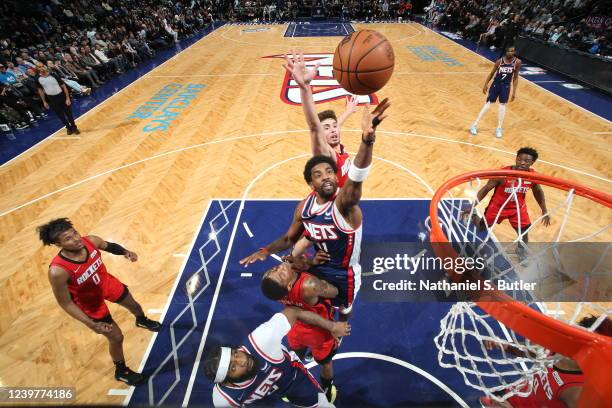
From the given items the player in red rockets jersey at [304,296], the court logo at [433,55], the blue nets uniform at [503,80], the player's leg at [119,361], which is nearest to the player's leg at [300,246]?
the player in red rockets jersey at [304,296]

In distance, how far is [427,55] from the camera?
15.0 m

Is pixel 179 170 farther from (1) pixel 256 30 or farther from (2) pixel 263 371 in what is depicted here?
(1) pixel 256 30

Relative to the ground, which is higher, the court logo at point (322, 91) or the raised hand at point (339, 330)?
the raised hand at point (339, 330)

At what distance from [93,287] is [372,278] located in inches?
124

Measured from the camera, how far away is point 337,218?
2650 mm

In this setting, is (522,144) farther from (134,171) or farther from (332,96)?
(134,171)

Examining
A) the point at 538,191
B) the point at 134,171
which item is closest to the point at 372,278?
the point at 538,191

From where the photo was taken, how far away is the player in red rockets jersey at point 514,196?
13.2ft

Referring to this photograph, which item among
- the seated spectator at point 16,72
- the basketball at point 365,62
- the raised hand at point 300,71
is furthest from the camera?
the seated spectator at point 16,72

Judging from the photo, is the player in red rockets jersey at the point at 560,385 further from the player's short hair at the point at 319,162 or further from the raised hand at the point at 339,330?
the player's short hair at the point at 319,162

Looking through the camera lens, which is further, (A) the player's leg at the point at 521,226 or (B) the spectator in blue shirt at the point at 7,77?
(B) the spectator in blue shirt at the point at 7,77

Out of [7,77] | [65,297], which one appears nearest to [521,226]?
[65,297]

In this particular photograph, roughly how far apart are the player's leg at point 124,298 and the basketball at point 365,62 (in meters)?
3.19

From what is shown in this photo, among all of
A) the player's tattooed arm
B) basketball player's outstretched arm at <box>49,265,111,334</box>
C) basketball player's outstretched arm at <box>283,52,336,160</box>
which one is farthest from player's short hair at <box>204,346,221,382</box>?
basketball player's outstretched arm at <box>283,52,336,160</box>
